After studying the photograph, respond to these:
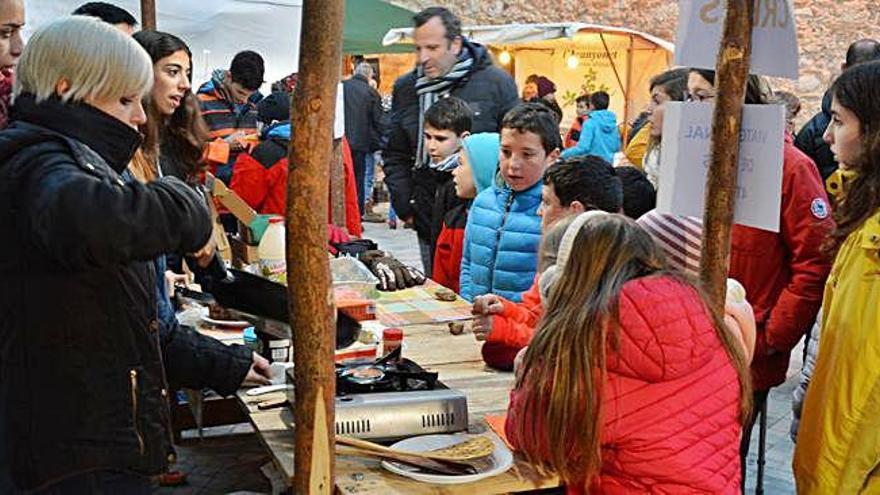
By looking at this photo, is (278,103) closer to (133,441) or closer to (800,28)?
(133,441)

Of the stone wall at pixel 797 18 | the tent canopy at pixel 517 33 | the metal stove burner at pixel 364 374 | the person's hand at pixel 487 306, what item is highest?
the stone wall at pixel 797 18

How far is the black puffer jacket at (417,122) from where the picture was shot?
5859mm

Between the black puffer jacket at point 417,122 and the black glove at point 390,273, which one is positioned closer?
the black glove at point 390,273

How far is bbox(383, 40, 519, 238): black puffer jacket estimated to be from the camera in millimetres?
5859

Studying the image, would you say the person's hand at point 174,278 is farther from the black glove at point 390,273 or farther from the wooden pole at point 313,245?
the wooden pole at point 313,245

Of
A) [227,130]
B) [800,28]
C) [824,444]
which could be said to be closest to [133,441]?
[824,444]

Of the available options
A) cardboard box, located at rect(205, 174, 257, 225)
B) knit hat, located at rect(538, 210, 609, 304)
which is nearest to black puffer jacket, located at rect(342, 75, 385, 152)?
cardboard box, located at rect(205, 174, 257, 225)

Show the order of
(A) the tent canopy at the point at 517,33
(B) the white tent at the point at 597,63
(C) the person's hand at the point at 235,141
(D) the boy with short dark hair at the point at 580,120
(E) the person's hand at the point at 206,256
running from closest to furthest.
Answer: (E) the person's hand at the point at 206,256 < (C) the person's hand at the point at 235,141 < (D) the boy with short dark hair at the point at 580,120 < (A) the tent canopy at the point at 517,33 < (B) the white tent at the point at 597,63

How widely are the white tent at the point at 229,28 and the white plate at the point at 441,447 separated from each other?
6.92 metres

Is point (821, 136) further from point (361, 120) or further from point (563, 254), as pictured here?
point (361, 120)

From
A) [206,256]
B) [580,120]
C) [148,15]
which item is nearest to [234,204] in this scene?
[206,256]

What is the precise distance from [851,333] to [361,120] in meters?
A: 8.44

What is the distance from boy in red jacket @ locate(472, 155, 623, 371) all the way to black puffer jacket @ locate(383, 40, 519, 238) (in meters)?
2.03

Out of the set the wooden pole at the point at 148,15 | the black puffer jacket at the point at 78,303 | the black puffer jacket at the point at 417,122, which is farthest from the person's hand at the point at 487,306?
the wooden pole at the point at 148,15
